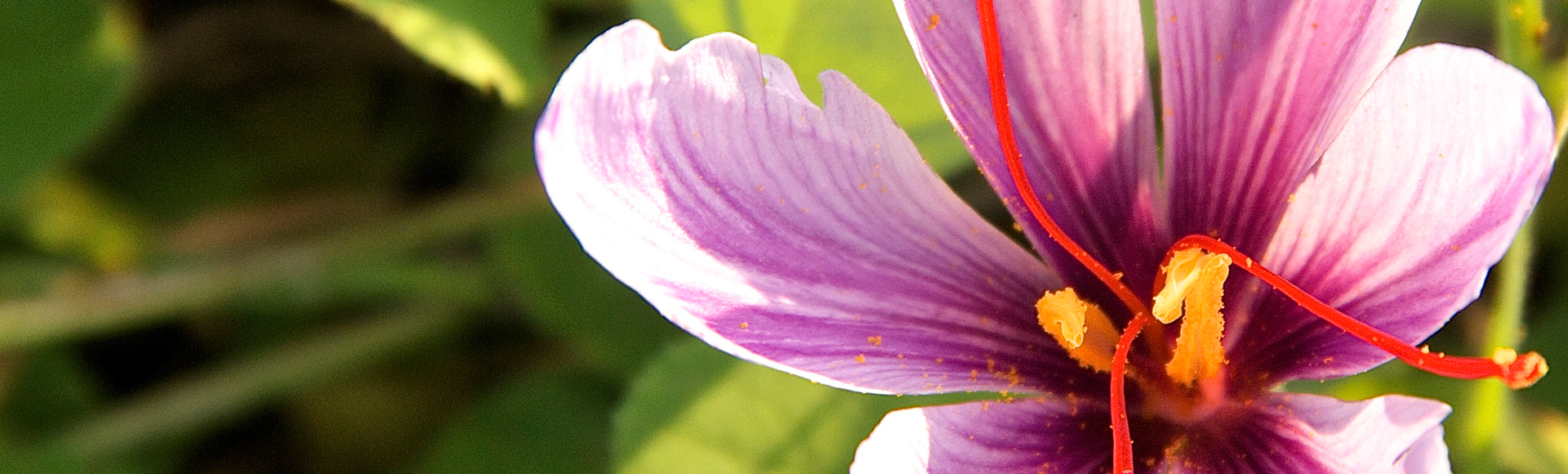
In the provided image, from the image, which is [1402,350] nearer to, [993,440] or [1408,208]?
[1408,208]

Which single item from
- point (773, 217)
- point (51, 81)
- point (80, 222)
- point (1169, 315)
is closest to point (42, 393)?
point (80, 222)

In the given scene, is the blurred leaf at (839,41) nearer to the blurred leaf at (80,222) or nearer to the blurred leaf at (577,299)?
the blurred leaf at (577,299)

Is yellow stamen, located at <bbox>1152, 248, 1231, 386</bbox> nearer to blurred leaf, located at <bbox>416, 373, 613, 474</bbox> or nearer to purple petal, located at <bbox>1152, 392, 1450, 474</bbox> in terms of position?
purple petal, located at <bbox>1152, 392, 1450, 474</bbox>

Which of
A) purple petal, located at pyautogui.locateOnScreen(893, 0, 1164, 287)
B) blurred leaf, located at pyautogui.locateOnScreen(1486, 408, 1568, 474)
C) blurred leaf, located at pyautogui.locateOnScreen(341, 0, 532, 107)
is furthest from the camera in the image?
blurred leaf, located at pyautogui.locateOnScreen(1486, 408, 1568, 474)

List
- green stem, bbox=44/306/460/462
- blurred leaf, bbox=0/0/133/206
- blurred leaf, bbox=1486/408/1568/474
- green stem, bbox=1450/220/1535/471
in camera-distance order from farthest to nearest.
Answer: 1. green stem, bbox=44/306/460/462
2. blurred leaf, bbox=0/0/133/206
3. blurred leaf, bbox=1486/408/1568/474
4. green stem, bbox=1450/220/1535/471

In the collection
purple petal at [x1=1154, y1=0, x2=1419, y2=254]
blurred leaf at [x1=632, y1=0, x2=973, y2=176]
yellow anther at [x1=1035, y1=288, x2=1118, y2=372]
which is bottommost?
yellow anther at [x1=1035, y1=288, x2=1118, y2=372]

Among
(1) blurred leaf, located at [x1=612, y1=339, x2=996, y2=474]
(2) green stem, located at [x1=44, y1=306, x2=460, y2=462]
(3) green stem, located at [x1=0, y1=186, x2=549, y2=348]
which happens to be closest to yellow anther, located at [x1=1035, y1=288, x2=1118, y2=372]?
(1) blurred leaf, located at [x1=612, y1=339, x2=996, y2=474]

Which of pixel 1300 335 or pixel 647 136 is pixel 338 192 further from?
pixel 1300 335

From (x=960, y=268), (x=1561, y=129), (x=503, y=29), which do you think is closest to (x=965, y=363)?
(x=960, y=268)
